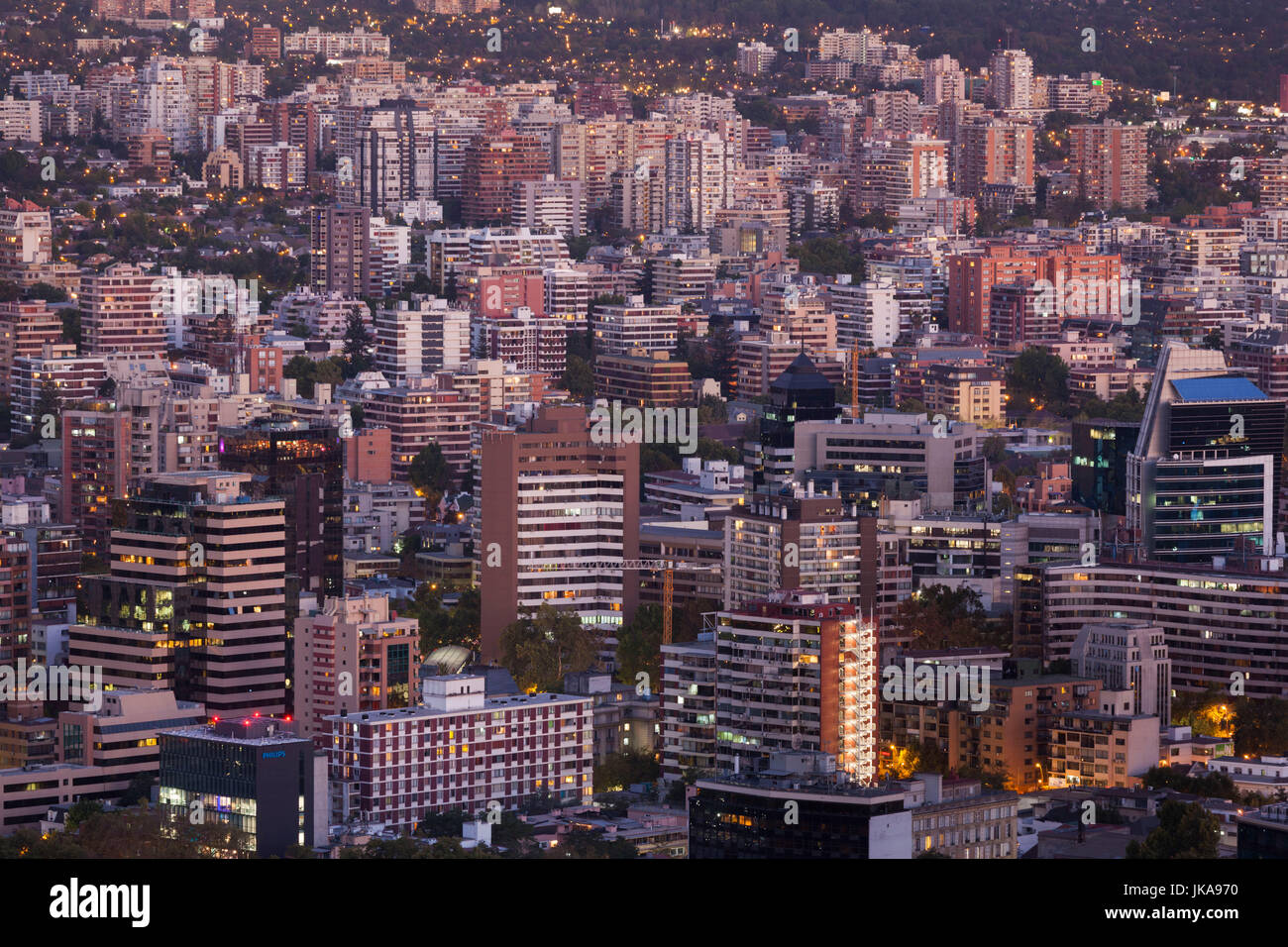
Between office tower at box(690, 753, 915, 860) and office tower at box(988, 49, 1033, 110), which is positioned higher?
office tower at box(988, 49, 1033, 110)

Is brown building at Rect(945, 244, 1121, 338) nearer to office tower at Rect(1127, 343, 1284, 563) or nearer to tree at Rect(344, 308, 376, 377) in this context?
tree at Rect(344, 308, 376, 377)

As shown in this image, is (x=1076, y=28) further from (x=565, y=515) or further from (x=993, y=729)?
(x=993, y=729)

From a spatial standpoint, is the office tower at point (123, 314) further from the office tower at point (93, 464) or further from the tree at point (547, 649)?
the tree at point (547, 649)

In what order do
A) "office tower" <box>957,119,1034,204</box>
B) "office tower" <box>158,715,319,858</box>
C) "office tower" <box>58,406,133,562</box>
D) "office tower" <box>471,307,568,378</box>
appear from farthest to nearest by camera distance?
"office tower" <box>957,119,1034,204</box> → "office tower" <box>471,307,568,378</box> → "office tower" <box>58,406,133,562</box> → "office tower" <box>158,715,319,858</box>

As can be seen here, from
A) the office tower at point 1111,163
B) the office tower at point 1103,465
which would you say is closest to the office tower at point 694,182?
the office tower at point 1111,163

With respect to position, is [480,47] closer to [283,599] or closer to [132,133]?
[132,133]

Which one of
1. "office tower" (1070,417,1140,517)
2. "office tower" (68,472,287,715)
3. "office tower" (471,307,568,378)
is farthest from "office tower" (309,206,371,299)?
"office tower" (68,472,287,715)
